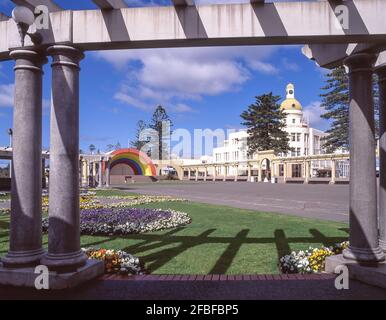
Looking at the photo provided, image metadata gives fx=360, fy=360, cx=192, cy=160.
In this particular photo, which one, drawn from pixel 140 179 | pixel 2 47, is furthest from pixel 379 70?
pixel 140 179

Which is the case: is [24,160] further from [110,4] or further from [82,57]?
[110,4]

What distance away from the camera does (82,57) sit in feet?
16.1

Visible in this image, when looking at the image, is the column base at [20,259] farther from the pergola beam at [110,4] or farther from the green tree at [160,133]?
the green tree at [160,133]

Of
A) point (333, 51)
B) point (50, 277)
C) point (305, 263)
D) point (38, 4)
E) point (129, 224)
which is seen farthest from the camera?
point (129, 224)

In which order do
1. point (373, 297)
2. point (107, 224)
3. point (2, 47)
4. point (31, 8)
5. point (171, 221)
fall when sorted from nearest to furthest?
point (373, 297) < point (31, 8) < point (2, 47) < point (107, 224) < point (171, 221)

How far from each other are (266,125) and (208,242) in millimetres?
57901

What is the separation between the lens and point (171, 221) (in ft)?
35.2

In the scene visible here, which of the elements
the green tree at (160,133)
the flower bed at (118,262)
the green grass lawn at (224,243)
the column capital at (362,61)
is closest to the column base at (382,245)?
the green grass lawn at (224,243)

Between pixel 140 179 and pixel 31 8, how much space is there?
197 ft

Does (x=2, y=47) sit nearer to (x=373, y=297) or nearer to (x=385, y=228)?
(x=373, y=297)

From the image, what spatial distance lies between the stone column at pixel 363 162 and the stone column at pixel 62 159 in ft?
12.7

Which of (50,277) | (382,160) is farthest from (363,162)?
(50,277)
